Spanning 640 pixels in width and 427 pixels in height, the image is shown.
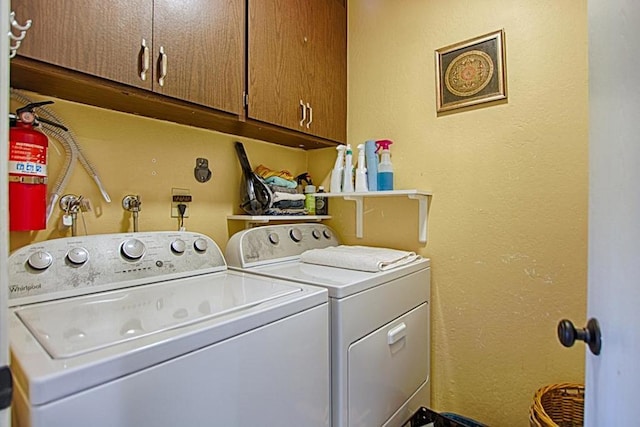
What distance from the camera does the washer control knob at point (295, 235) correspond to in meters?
1.74

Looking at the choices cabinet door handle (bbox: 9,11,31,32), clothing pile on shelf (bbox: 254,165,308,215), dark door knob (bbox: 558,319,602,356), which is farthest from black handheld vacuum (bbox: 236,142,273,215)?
dark door knob (bbox: 558,319,602,356)

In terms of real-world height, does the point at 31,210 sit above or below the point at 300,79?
below

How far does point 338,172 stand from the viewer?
6.21ft

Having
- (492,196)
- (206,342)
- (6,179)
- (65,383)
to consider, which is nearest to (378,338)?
(206,342)

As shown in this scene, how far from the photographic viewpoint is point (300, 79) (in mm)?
1636

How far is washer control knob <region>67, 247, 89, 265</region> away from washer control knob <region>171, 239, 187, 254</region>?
0.91 feet

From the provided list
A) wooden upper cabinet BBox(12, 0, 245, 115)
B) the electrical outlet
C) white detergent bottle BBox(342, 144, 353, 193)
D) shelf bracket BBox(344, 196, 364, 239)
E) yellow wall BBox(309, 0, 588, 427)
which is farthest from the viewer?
shelf bracket BBox(344, 196, 364, 239)

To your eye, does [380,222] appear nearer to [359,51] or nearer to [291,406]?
[359,51]

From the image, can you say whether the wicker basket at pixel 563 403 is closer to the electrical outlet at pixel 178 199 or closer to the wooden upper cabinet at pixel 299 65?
the wooden upper cabinet at pixel 299 65

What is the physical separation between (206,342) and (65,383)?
0.82 feet

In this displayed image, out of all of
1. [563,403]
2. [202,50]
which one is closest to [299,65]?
[202,50]

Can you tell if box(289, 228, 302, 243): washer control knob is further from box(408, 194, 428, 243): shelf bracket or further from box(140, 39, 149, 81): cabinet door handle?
box(140, 39, 149, 81): cabinet door handle

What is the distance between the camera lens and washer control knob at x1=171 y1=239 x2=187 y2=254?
4.20 ft

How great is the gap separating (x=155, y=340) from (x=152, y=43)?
0.94m
